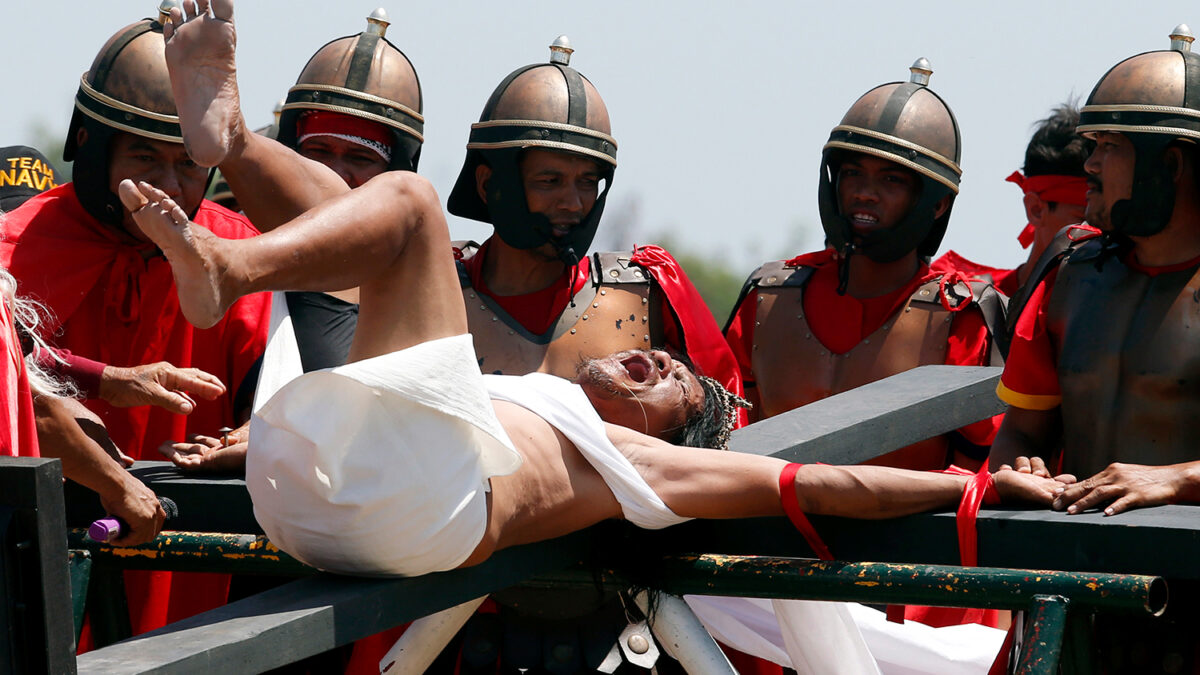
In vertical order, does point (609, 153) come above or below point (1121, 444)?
above

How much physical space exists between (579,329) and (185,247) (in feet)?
7.60

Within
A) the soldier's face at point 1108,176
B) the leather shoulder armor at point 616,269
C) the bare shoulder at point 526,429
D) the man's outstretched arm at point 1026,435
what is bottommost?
the man's outstretched arm at point 1026,435

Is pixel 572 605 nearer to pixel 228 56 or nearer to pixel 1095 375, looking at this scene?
pixel 1095 375

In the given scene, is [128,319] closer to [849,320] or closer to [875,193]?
[849,320]

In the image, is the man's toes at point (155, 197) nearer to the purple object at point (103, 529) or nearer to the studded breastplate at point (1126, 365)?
the purple object at point (103, 529)

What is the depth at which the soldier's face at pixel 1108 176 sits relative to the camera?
3.67 meters

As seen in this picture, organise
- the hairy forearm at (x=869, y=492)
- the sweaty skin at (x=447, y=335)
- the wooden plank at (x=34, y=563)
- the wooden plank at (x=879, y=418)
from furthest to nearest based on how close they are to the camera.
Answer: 1. the wooden plank at (x=879, y=418)
2. the hairy forearm at (x=869, y=492)
3. the sweaty skin at (x=447, y=335)
4. the wooden plank at (x=34, y=563)

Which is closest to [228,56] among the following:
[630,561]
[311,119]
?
[630,561]

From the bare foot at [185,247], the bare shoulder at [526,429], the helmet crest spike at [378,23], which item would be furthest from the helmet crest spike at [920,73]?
the bare foot at [185,247]

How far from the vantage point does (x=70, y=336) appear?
13.1ft

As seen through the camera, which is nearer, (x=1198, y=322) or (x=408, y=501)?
(x=408, y=501)

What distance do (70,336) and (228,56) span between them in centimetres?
176

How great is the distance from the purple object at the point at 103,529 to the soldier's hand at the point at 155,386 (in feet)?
1.67

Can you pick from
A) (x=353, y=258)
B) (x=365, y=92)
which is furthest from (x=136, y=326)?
(x=353, y=258)
